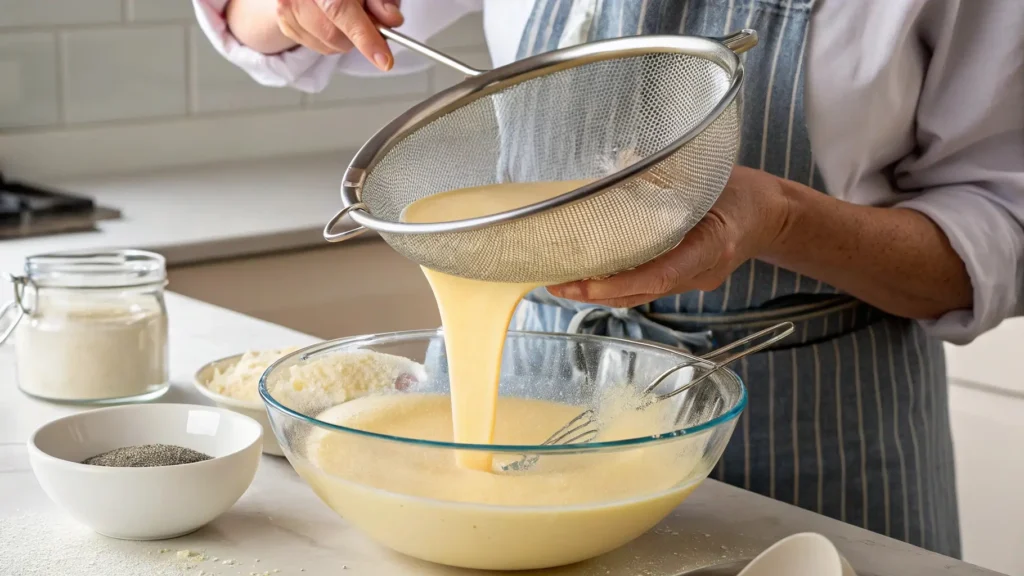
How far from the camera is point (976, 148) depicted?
115 centimetres

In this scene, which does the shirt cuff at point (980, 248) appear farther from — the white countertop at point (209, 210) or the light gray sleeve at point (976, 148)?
the white countertop at point (209, 210)

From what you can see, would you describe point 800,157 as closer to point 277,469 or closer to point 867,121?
point 867,121

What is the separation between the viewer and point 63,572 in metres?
0.73

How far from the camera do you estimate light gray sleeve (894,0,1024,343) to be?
107 centimetres

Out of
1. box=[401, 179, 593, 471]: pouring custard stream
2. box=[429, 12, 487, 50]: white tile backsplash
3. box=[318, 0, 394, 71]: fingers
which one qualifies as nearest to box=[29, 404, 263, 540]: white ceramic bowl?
box=[401, 179, 593, 471]: pouring custard stream

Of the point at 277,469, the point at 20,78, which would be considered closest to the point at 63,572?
the point at 277,469

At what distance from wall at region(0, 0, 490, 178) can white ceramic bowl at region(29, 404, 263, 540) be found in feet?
4.91

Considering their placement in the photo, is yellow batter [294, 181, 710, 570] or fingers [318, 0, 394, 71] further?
fingers [318, 0, 394, 71]

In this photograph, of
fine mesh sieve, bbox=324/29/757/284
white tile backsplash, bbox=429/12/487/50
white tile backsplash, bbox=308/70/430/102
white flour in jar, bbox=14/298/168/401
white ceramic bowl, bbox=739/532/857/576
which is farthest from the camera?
white tile backsplash, bbox=429/12/487/50

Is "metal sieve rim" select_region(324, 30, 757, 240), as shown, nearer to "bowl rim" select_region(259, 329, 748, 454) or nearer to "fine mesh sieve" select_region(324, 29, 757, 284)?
"fine mesh sieve" select_region(324, 29, 757, 284)

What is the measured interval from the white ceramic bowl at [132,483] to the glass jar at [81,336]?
0.18 meters

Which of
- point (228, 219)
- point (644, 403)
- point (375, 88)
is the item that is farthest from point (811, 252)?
point (375, 88)

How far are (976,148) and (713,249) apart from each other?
42 centimetres

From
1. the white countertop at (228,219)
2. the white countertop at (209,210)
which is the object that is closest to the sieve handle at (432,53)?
the white countertop at (209,210)
